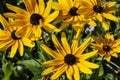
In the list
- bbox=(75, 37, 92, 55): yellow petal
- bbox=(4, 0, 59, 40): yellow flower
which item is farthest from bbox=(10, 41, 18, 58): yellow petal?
bbox=(75, 37, 92, 55): yellow petal

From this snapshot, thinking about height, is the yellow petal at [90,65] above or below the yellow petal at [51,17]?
below

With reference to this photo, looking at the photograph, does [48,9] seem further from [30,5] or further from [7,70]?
[7,70]

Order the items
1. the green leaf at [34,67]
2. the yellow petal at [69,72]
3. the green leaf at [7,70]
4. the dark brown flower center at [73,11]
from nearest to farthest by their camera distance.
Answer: the yellow petal at [69,72], the dark brown flower center at [73,11], the green leaf at [34,67], the green leaf at [7,70]

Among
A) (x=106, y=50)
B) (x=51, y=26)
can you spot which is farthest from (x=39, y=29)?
(x=106, y=50)

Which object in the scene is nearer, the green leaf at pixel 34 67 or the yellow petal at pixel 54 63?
the yellow petal at pixel 54 63

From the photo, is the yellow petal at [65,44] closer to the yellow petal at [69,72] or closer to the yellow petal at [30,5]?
the yellow petal at [69,72]

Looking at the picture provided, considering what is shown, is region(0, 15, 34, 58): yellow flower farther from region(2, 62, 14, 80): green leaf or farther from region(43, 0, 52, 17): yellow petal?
region(2, 62, 14, 80): green leaf

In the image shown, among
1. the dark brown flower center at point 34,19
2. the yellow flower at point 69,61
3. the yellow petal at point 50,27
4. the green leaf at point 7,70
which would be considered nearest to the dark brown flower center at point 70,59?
the yellow flower at point 69,61
